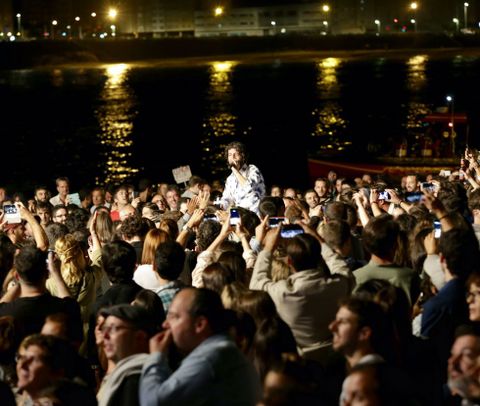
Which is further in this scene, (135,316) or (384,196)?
(384,196)

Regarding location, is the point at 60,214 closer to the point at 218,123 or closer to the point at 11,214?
the point at 11,214

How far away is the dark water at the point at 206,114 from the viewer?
56.2 m

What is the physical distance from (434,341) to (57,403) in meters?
2.66

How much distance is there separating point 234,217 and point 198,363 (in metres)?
4.21

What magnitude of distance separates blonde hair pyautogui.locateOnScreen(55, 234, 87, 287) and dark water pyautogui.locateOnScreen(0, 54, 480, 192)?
85.4 feet

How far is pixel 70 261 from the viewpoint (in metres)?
8.38

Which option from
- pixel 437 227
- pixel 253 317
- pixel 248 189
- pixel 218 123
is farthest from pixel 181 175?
pixel 218 123

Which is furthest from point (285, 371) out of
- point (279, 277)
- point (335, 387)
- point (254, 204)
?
point (254, 204)

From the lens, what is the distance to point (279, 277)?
734 cm

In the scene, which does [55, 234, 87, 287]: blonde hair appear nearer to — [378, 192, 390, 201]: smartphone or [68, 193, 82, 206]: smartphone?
[378, 192, 390, 201]: smartphone

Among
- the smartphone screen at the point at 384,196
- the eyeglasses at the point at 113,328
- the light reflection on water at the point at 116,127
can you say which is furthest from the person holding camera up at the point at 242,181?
the light reflection on water at the point at 116,127

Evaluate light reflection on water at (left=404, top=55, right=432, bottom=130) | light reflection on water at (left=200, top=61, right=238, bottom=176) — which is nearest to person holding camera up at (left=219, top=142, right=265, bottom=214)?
light reflection on water at (left=200, top=61, right=238, bottom=176)

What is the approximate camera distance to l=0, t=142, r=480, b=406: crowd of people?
5.20m

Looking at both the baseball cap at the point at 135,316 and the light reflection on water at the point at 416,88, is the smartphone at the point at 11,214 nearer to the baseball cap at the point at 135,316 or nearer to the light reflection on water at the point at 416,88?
the baseball cap at the point at 135,316
